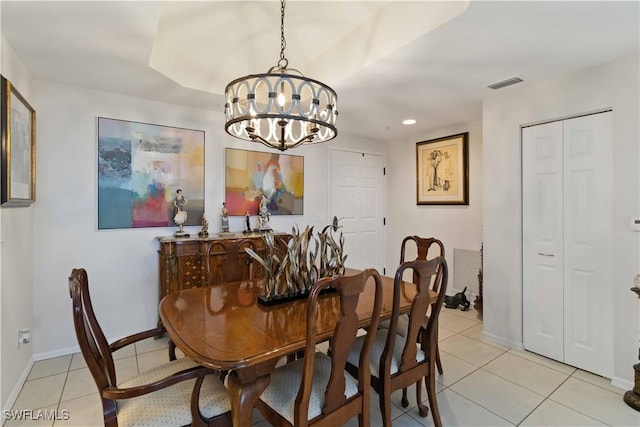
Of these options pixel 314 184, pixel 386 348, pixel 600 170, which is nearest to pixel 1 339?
pixel 386 348

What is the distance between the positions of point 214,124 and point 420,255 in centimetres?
265

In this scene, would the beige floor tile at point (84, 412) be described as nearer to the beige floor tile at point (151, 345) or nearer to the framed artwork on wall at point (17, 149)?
the beige floor tile at point (151, 345)

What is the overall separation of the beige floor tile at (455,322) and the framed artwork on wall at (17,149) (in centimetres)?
394

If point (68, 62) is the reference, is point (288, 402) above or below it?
below

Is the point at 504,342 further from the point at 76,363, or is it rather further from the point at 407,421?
the point at 76,363

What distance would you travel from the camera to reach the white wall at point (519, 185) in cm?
223

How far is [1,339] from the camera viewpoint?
1979 mm

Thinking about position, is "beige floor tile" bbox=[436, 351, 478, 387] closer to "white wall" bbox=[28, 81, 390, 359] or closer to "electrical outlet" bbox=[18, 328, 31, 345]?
"white wall" bbox=[28, 81, 390, 359]

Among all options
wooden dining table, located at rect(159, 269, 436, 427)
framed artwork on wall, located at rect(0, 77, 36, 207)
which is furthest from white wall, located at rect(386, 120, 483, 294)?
framed artwork on wall, located at rect(0, 77, 36, 207)

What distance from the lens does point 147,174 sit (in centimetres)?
314

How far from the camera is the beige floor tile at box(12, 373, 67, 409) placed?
2082 mm

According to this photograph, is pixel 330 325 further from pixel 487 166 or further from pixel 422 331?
pixel 487 166

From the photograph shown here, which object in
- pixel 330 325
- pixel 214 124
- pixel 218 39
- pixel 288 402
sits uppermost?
pixel 218 39

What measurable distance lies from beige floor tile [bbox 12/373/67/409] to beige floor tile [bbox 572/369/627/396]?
387cm
